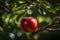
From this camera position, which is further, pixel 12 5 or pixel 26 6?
pixel 12 5

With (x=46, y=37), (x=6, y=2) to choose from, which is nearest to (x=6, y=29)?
(x=6, y=2)

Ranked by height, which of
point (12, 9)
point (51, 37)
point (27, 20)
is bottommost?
point (51, 37)

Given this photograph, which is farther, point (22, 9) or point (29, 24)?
point (29, 24)

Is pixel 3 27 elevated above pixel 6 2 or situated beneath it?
situated beneath

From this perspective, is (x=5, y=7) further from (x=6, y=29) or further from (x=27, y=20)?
(x=6, y=29)

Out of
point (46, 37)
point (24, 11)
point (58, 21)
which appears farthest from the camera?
point (46, 37)

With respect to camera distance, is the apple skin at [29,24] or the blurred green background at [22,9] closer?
the blurred green background at [22,9]

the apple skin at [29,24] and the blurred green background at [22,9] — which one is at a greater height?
the blurred green background at [22,9]

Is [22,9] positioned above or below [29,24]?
above

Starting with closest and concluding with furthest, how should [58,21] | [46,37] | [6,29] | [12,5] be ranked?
[58,21] → [12,5] → [6,29] → [46,37]

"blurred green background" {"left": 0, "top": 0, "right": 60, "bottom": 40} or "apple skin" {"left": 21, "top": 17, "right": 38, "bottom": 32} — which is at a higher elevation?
"blurred green background" {"left": 0, "top": 0, "right": 60, "bottom": 40}

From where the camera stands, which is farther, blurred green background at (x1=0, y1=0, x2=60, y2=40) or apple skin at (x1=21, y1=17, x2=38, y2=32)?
apple skin at (x1=21, y1=17, x2=38, y2=32)
